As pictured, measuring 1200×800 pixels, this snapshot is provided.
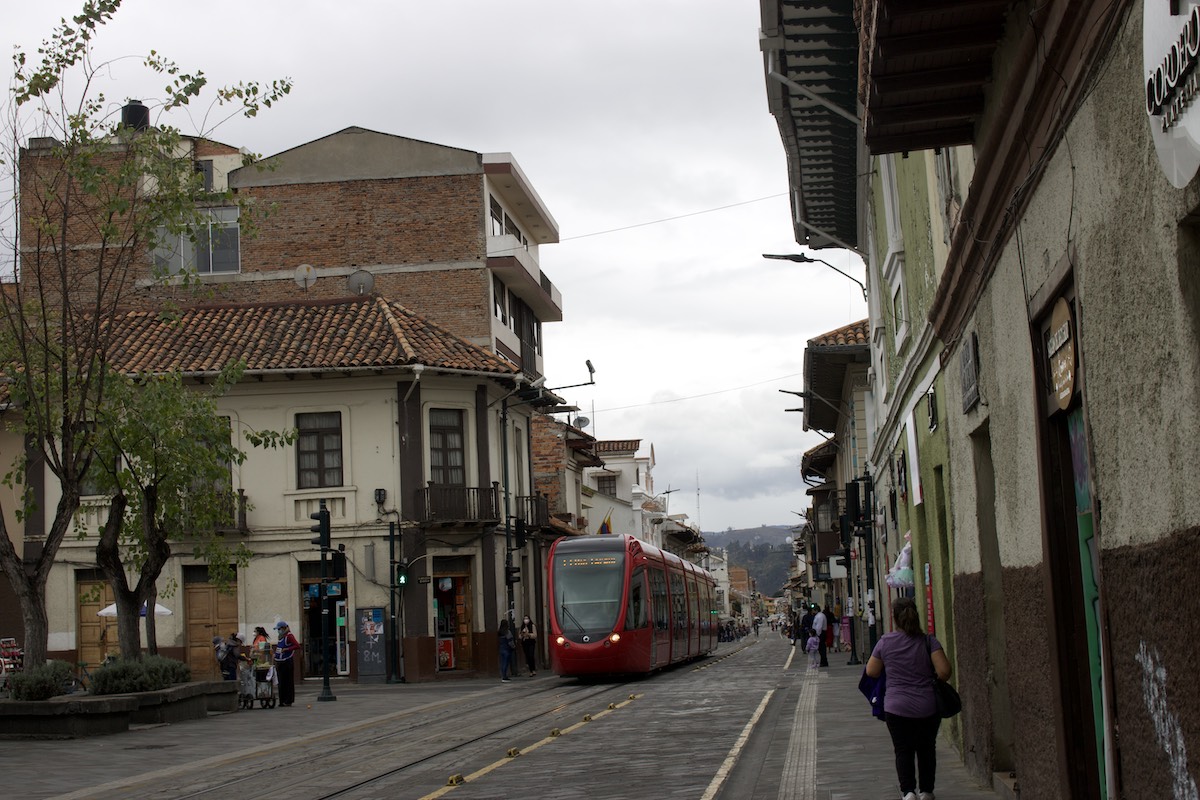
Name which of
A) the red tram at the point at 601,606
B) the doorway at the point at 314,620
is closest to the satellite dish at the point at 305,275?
the doorway at the point at 314,620

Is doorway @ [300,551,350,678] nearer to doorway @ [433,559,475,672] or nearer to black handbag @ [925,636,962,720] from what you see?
doorway @ [433,559,475,672]

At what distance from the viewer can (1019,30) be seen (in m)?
7.39

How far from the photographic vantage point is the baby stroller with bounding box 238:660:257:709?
2650 centimetres

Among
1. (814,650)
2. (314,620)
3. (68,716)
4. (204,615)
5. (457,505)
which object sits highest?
(457,505)

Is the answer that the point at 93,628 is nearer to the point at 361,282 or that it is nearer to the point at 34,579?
the point at 361,282

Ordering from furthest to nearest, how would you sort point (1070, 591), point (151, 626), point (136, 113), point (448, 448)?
point (136, 113) < point (448, 448) < point (151, 626) < point (1070, 591)

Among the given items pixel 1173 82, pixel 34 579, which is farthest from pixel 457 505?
pixel 1173 82

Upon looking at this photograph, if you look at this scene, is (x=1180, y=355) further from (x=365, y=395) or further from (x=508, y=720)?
(x=365, y=395)

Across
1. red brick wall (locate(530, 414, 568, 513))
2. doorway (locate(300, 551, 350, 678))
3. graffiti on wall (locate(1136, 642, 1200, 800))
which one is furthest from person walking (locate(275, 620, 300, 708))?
red brick wall (locate(530, 414, 568, 513))

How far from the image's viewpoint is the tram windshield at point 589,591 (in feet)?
101

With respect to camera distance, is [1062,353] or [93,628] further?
[93,628]

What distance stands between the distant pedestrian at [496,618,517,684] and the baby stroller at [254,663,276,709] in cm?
907

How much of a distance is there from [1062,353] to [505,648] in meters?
29.0

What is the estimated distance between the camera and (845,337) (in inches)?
1275
